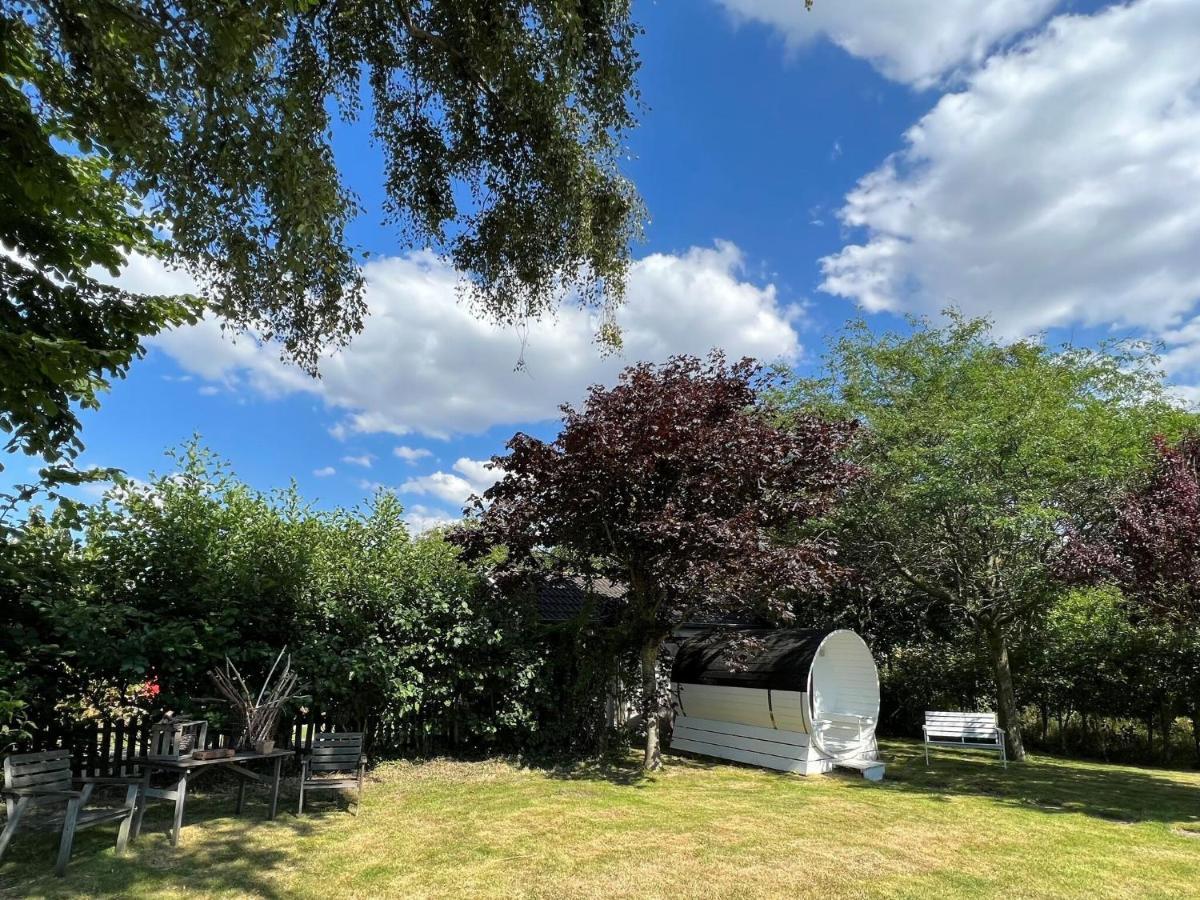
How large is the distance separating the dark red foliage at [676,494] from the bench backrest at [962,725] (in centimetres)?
344

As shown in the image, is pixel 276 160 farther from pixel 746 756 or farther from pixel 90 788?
pixel 746 756

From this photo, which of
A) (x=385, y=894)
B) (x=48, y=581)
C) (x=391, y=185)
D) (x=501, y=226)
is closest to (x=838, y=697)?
(x=385, y=894)

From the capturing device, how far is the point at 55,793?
5.20 metres

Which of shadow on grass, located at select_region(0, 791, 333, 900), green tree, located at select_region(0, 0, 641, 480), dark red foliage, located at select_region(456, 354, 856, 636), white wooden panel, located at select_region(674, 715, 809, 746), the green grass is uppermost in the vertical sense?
green tree, located at select_region(0, 0, 641, 480)

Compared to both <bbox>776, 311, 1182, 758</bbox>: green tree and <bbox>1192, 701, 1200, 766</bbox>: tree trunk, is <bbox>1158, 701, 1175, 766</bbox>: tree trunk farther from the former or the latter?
<bbox>776, 311, 1182, 758</bbox>: green tree

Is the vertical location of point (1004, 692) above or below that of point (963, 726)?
above

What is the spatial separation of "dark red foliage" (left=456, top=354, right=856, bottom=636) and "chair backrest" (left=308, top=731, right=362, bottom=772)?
2.99 metres

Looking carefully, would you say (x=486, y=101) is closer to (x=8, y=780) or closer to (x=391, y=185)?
(x=391, y=185)

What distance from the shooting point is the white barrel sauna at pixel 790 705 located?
977 centimetres

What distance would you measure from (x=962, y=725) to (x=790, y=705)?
3.10 m

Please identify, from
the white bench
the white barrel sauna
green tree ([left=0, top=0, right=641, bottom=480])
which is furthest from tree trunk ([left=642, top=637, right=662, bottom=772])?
green tree ([left=0, top=0, right=641, bottom=480])

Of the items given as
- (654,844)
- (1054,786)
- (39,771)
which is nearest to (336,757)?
(39,771)

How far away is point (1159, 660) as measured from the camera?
1175 centimetres

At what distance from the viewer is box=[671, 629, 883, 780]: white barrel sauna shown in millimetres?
9766
